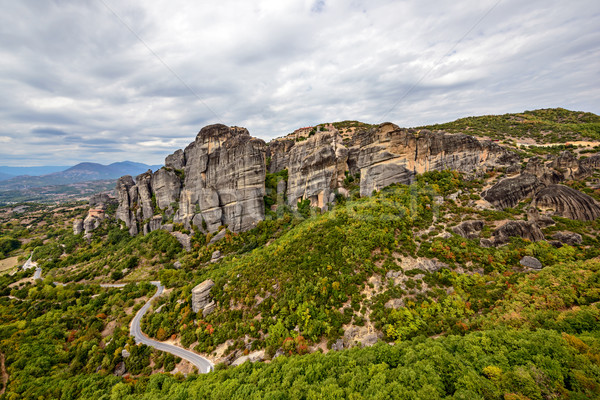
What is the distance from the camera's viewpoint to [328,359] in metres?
15.3

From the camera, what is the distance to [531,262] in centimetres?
2005

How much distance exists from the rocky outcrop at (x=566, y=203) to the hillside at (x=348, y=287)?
139 millimetres

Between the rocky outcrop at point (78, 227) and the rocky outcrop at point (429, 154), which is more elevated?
the rocky outcrop at point (429, 154)

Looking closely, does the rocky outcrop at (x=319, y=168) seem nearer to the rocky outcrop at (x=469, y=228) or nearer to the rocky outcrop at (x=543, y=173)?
the rocky outcrop at (x=469, y=228)

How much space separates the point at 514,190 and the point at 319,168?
2945 cm

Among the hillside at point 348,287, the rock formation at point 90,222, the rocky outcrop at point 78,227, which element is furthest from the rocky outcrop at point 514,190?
the rocky outcrop at point 78,227

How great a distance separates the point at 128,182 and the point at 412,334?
251 feet

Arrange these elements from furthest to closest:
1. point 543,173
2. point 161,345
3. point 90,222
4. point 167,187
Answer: point 90,222
point 167,187
point 543,173
point 161,345

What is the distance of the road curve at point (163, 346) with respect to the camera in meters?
22.3

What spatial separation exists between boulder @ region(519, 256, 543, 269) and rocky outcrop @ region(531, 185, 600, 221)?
10.3 metres

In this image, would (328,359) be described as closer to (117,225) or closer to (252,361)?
(252,361)

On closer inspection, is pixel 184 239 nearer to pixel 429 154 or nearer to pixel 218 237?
pixel 218 237

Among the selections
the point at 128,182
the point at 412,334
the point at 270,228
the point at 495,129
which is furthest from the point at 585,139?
the point at 128,182

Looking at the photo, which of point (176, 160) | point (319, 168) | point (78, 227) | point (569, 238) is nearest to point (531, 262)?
point (569, 238)
